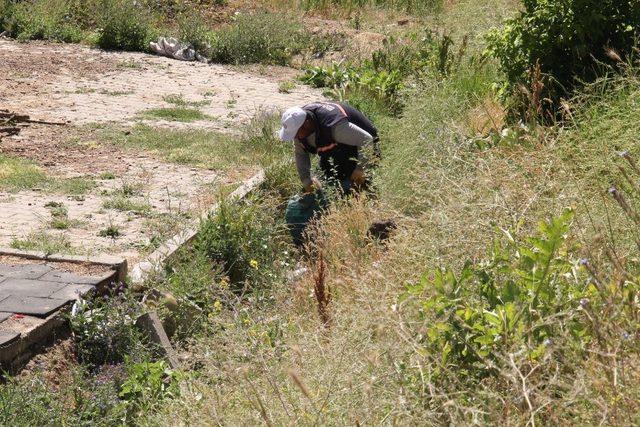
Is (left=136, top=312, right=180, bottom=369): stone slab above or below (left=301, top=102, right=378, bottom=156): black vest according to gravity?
below

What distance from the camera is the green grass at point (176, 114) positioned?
40.3ft

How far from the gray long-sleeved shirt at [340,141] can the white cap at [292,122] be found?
16 centimetres

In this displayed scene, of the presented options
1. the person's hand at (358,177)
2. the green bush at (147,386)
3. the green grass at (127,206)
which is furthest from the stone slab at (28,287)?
the person's hand at (358,177)

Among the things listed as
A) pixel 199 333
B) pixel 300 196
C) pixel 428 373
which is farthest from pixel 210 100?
pixel 428 373

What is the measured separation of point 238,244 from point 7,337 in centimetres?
237

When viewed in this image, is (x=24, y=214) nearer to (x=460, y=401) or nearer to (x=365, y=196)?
(x=365, y=196)

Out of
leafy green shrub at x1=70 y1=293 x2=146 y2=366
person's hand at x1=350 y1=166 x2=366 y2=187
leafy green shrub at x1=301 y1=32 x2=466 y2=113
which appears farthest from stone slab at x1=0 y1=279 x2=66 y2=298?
leafy green shrub at x1=301 y1=32 x2=466 y2=113

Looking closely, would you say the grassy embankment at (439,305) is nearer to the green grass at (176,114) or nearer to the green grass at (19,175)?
the green grass at (19,175)

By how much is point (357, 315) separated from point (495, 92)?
16.3 feet

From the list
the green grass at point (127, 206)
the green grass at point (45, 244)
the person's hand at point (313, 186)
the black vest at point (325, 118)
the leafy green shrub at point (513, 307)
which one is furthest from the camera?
the black vest at point (325, 118)

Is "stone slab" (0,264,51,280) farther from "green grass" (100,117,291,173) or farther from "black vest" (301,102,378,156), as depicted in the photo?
"green grass" (100,117,291,173)

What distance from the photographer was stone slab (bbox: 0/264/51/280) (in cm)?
→ 668

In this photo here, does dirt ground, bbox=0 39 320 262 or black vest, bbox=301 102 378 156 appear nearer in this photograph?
dirt ground, bbox=0 39 320 262

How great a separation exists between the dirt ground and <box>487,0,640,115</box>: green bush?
301cm
